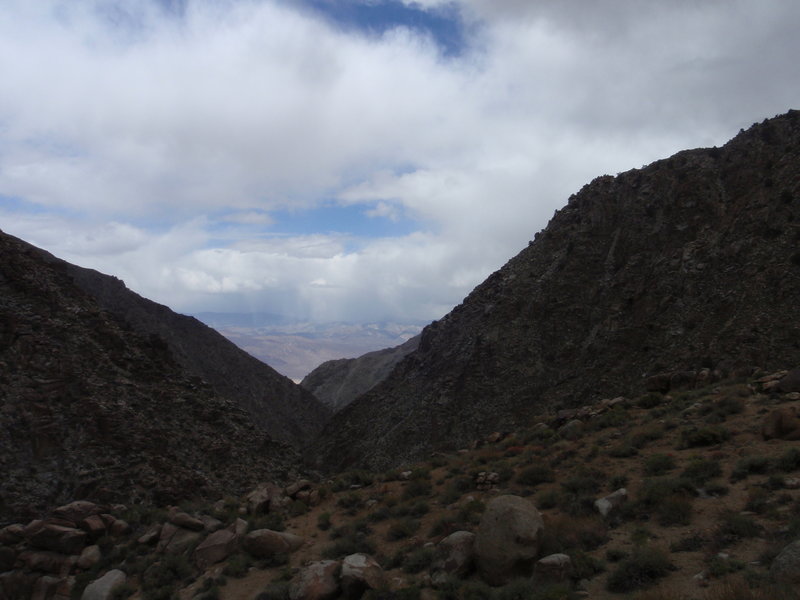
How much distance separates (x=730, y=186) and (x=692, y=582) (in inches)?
1370

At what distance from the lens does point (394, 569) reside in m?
12.9

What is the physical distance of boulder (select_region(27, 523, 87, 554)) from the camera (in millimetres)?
18281

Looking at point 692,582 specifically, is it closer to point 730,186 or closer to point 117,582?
point 117,582

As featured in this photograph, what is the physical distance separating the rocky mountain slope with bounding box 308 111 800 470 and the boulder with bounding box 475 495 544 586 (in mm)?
16193

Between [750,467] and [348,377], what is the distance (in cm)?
9663

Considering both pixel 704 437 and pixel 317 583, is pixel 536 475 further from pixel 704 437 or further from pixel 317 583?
pixel 317 583

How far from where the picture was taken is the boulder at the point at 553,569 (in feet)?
32.3

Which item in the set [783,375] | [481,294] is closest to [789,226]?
[783,375]

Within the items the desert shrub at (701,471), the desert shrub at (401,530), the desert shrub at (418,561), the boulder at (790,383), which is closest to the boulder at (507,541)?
the desert shrub at (418,561)

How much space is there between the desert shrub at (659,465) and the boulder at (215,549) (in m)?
12.1

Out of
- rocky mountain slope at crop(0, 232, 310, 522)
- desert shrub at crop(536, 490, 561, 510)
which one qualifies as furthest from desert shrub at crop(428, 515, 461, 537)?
rocky mountain slope at crop(0, 232, 310, 522)

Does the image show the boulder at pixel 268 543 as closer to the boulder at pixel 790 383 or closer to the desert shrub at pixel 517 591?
the desert shrub at pixel 517 591

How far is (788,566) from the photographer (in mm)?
7754

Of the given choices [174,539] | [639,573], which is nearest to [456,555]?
[639,573]
